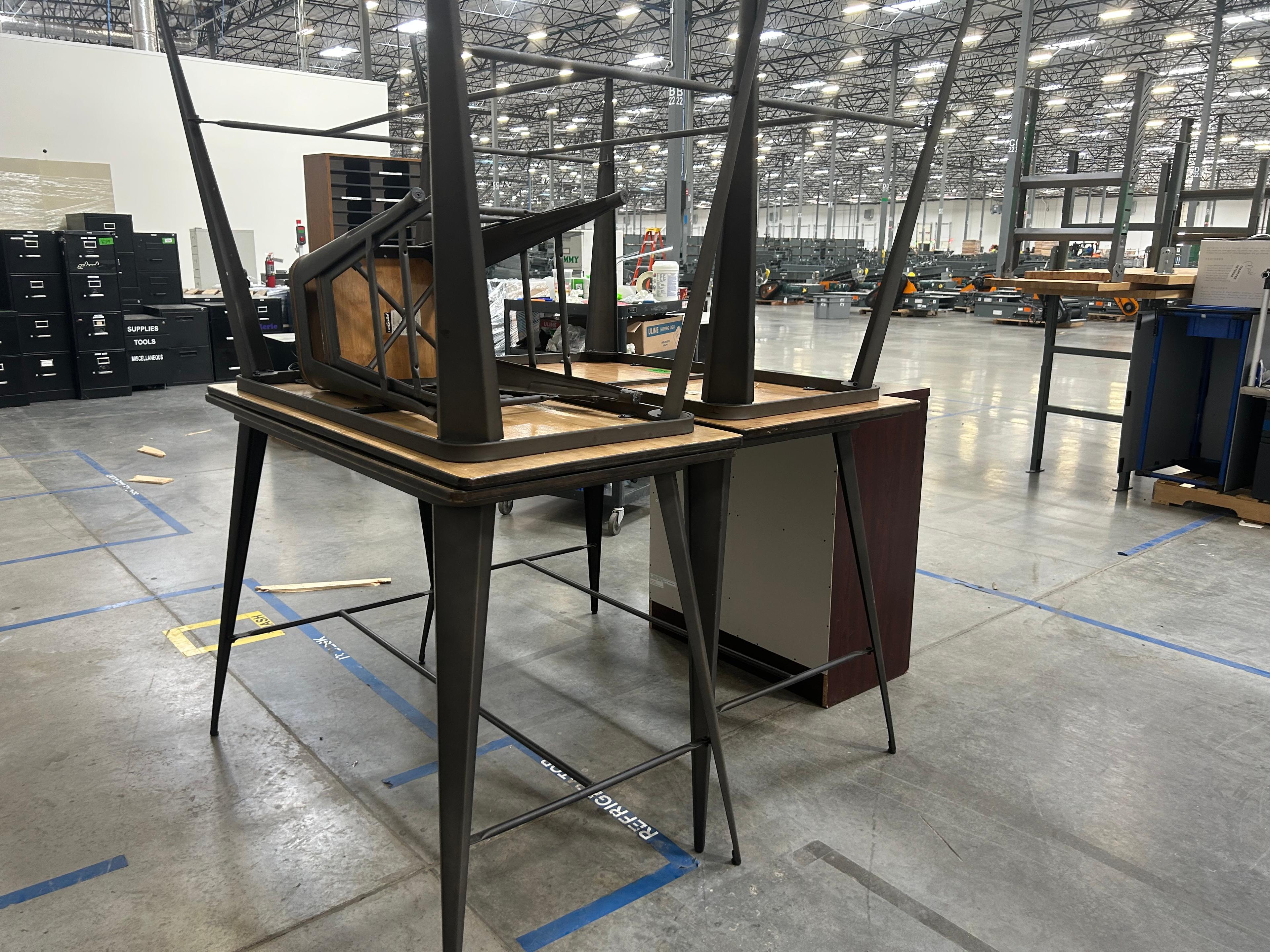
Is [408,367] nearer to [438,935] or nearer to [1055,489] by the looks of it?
[438,935]

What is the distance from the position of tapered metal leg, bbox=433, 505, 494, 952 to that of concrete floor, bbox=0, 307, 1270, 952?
0.38 m

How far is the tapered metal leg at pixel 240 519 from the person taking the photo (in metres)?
2.51

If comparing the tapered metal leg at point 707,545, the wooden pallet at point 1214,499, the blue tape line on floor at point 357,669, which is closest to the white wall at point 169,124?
the blue tape line on floor at point 357,669

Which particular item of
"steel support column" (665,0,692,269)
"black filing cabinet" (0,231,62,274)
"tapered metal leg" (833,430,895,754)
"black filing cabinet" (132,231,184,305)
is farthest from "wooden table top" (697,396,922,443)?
"steel support column" (665,0,692,269)

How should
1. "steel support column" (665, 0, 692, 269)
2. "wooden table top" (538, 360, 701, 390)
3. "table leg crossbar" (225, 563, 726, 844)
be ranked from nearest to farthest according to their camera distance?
"table leg crossbar" (225, 563, 726, 844), "wooden table top" (538, 360, 701, 390), "steel support column" (665, 0, 692, 269)

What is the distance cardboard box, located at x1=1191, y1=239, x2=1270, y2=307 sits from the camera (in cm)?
504

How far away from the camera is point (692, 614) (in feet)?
6.24

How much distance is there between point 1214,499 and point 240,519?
548 centimetres

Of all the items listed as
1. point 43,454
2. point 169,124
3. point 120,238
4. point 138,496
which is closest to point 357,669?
point 138,496

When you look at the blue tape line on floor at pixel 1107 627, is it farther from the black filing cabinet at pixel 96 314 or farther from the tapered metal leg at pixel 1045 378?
the black filing cabinet at pixel 96 314

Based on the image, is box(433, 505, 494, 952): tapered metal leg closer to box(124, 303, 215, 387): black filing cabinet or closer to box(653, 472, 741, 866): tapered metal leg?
box(653, 472, 741, 866): tapered metal leg

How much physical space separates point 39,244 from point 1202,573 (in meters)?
10.1

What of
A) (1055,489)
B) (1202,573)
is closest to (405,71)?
(1055,489)

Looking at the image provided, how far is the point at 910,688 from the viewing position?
3.12 m
